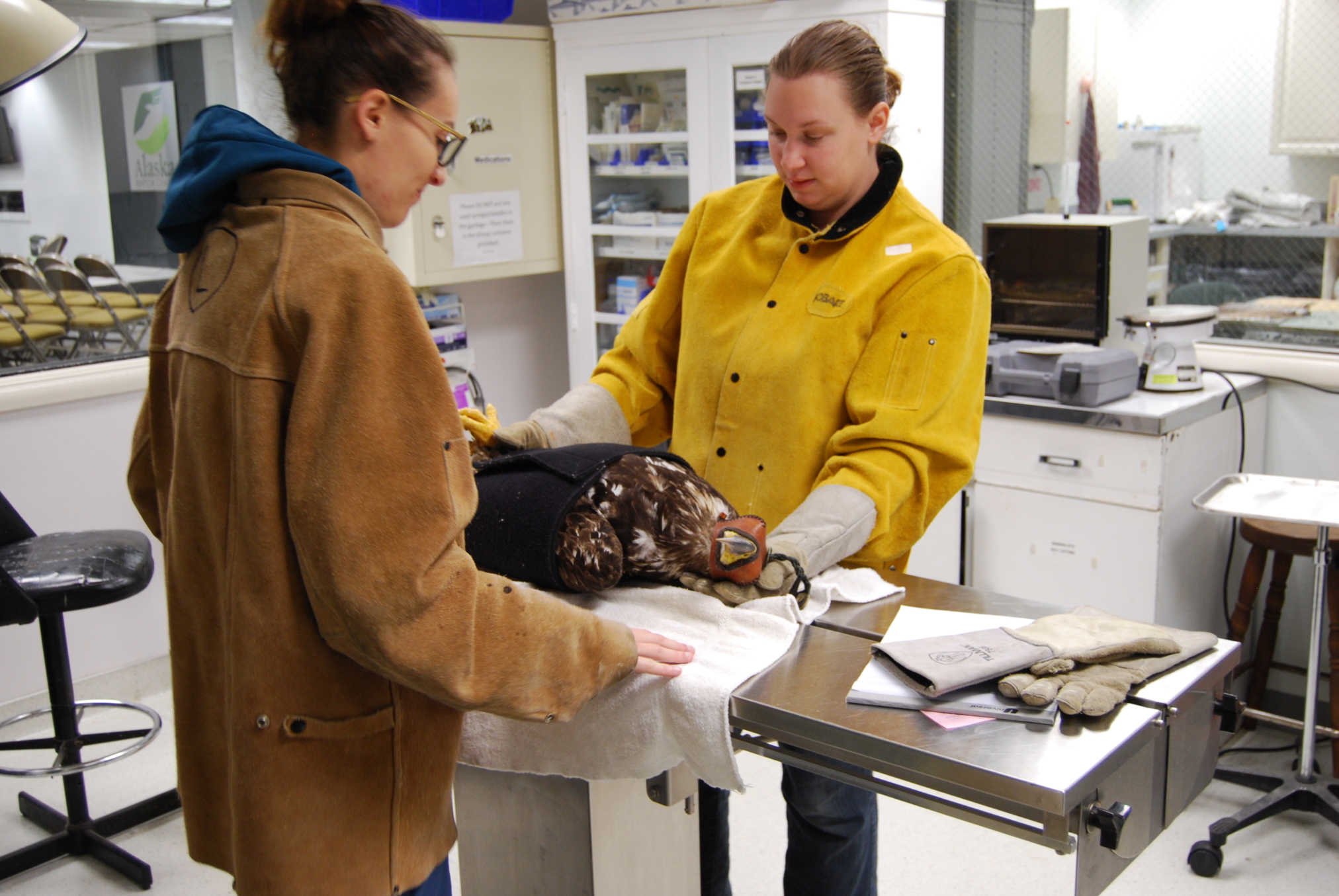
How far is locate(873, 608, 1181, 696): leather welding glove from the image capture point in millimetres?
1297

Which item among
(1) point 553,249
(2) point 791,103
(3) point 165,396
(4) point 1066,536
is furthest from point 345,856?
Result: (1) point 553,249

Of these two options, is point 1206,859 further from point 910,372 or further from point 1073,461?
point 910,372

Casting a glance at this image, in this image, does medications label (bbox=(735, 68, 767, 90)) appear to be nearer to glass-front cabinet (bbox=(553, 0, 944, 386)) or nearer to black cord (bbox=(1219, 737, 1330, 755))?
glass-front cabinet (bbox=(553, 0, 944, 386))

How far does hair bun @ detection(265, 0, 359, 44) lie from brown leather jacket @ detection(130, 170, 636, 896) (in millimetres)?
170

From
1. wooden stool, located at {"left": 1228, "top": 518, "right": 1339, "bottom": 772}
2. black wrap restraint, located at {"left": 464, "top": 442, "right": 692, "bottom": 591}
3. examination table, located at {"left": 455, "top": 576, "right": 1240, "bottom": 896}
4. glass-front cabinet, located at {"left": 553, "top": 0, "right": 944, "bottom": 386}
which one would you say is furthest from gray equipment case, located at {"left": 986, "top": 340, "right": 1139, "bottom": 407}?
black wrap restraint, located at {"left": 464, "top": 442, "right": 692, "bottom": 591}

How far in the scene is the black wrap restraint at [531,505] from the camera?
1454 millimetres

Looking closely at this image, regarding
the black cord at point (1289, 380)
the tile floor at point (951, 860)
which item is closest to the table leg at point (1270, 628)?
the tile floor at point (951, 860)

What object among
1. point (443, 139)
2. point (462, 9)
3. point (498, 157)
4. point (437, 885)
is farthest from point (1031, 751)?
point (462, 9)

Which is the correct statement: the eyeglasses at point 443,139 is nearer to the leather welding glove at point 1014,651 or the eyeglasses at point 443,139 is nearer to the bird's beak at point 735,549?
the bird's beak at point 735,549

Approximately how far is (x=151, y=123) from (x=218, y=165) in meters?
2.94

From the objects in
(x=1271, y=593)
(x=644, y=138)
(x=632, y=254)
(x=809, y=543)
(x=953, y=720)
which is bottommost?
(x=1271, y=593)

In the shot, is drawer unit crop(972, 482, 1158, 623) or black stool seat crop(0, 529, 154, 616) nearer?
black stool seat crop(0, 529, 154, 616)

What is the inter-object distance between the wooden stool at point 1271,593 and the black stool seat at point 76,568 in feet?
9.19

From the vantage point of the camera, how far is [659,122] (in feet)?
12.6
